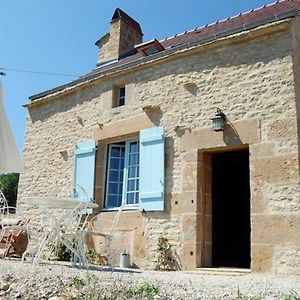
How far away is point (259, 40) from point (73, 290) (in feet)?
15.8

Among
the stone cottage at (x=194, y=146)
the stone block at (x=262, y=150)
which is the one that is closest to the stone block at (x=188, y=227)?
the stone cottage at (x=194, y=146)

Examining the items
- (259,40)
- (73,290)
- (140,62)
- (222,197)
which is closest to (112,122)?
(140,62)

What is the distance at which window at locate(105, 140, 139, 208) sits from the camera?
8.27 meters

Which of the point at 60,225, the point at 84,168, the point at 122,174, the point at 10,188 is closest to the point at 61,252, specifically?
the point at 84,168

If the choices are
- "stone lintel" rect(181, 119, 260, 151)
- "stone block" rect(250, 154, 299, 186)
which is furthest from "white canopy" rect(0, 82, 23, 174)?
"stone block" rect(250, 154, 299, 186)

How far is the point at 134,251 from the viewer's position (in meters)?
7.71

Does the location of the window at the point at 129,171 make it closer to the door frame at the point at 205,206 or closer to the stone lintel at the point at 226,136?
the stone lintel at the point at 226,136

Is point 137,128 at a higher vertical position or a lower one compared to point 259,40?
lower

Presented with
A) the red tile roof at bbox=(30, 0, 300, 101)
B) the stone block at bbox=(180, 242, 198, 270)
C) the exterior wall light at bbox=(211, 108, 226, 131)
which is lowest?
the stone block at bbox=(180, 242, 198, 270)

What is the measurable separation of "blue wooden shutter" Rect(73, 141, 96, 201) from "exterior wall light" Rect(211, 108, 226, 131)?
281cm

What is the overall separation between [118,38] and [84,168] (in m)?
5.02

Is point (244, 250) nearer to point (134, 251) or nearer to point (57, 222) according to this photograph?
point (134, 251)

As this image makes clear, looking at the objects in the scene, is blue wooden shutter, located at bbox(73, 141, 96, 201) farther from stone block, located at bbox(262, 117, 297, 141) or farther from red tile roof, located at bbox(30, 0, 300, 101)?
stone block, located at bbox(262, 117, 297, 141)

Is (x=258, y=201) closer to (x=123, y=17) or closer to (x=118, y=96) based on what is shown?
(x=118, y=96)
